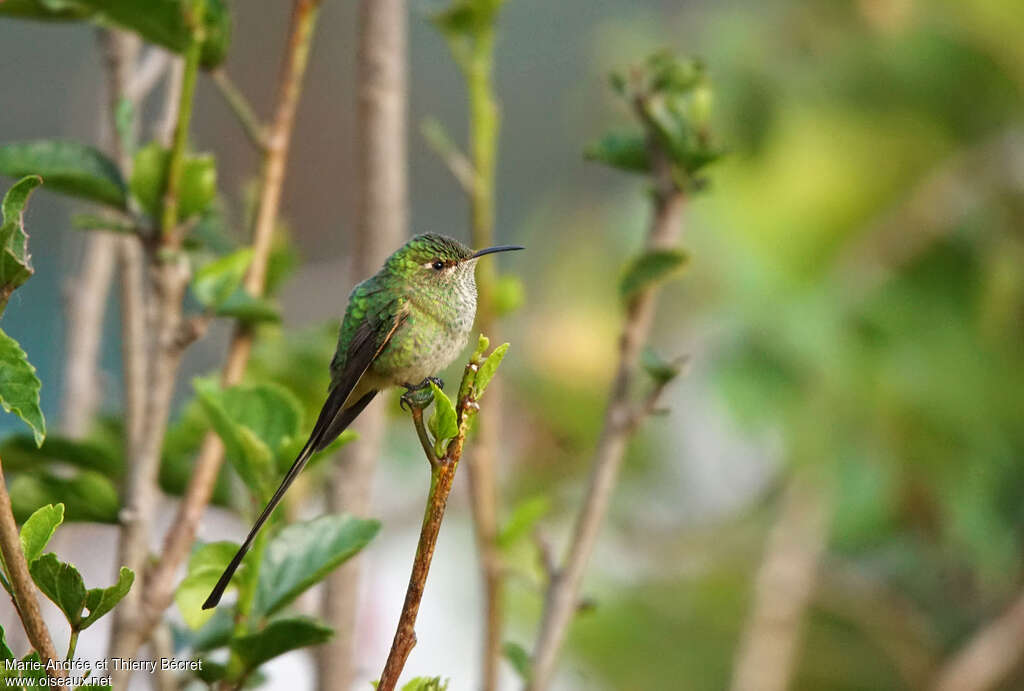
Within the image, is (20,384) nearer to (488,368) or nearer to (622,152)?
(488,368)

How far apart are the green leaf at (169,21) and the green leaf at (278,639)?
43 centimetres

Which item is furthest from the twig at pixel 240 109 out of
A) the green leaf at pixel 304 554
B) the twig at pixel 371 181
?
the green leaf at pixel 304 554

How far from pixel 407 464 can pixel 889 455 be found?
0.86m

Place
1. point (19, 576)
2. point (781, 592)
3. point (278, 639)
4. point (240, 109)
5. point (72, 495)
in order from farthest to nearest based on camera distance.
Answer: point (781, 592), point (240, 109), point (72, 495), point (278, 639), point (19, 576)

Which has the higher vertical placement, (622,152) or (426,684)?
(622,152)

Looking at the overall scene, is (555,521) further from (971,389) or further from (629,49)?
(629,49)

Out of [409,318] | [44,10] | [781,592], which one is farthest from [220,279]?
[781,592]

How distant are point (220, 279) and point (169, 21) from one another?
0.62 feet

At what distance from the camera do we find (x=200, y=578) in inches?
27.3

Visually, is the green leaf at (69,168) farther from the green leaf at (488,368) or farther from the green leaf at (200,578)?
the green leaf at (488,368)

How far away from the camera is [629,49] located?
2.51 meters

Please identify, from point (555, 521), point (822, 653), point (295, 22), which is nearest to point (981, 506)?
point (822, 653)

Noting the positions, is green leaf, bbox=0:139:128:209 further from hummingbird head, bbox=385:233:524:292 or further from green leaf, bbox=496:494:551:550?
green leaf, bbox=496:494:551:550

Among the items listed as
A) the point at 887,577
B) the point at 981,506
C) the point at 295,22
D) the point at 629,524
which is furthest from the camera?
the point at 629,524
